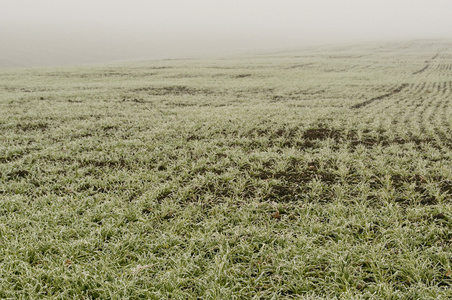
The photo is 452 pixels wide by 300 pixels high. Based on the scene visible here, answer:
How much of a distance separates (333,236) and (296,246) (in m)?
0.84

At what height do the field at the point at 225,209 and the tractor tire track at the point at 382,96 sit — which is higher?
the tractor tire track at the point at 382,96

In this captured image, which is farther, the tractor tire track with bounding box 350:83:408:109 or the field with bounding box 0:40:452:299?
the tractor tire track with bounding box 350:83:408:109

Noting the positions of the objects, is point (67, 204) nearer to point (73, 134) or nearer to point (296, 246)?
point (296, 246)

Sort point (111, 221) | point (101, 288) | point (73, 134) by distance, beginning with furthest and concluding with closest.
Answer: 1. point (73, 134)
2. point (111, 221)
3. point (101, 288)

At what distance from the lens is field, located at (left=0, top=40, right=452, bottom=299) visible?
12.4 ft

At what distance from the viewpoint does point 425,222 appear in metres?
4.93

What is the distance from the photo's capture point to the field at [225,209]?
379 cm

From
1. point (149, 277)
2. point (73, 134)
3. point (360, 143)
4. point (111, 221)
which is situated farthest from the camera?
point (73, 134)

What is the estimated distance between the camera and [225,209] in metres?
5.62

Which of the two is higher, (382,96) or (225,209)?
(382,96)

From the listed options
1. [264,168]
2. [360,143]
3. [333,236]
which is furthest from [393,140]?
[333,236]

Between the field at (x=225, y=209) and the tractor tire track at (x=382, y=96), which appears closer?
the field at (x=225, y=209)

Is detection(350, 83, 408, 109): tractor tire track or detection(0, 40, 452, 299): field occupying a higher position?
detection(350, 83, 408, 109): tractor tire track

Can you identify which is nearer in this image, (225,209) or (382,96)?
(225,209)
